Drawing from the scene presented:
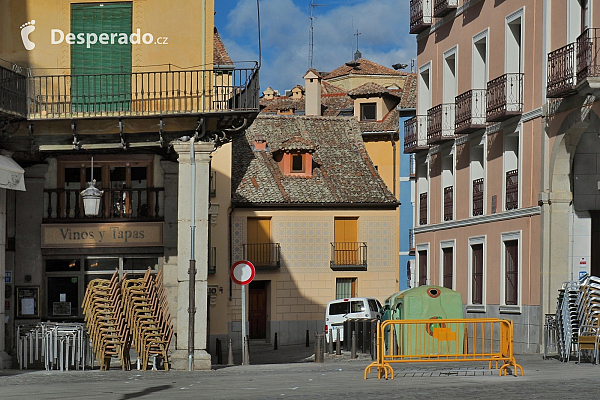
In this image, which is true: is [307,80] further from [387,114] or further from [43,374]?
[43,374]

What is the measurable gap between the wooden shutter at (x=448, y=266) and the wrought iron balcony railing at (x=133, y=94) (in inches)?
540

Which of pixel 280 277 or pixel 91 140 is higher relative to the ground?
pixel 91 140

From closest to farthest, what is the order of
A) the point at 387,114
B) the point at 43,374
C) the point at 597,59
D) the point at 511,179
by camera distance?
the point at 43,374
the point at 597,59
the point at 511,179
the point at 387,114

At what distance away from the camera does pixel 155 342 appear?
22531 millimetres

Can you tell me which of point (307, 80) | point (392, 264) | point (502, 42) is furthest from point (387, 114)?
point (502, 42)

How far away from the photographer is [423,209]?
3775cm

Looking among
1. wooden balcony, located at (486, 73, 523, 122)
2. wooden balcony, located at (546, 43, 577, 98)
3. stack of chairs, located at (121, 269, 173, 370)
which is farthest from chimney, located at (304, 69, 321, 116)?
stack of chairs, located at (121, 269, 173, 370)

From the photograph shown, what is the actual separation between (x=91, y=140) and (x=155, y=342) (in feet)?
14.6

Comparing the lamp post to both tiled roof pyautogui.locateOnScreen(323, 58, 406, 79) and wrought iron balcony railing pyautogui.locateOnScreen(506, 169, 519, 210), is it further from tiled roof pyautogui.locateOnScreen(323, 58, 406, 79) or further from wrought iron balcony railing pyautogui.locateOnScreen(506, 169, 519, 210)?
tiled roof pyautogui.locateOnScreen(323, 58, 406, 79)

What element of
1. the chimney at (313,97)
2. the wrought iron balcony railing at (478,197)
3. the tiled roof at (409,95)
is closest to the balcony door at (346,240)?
the tiled roof at (409,95)

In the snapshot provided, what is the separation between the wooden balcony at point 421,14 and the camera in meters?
36.3

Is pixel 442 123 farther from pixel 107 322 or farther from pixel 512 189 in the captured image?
pixel 107 322

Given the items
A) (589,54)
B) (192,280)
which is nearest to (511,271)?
(589,54)

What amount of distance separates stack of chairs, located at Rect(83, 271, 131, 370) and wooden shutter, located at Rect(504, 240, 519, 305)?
36.2 feet
